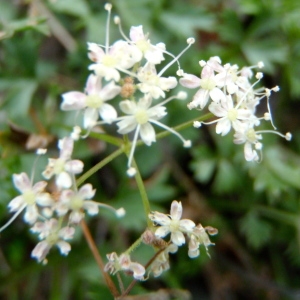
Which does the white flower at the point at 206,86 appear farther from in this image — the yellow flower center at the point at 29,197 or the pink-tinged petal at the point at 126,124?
the yellow flower center at the point at 29,197

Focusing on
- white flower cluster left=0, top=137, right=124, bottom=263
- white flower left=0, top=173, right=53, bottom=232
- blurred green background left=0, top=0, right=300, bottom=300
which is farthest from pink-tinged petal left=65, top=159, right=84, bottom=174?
blurred green background left=0, top=0, right=300, bottom=300

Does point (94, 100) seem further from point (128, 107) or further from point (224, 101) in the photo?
point (224, 101)

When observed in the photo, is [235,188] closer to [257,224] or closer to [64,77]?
[257,224]

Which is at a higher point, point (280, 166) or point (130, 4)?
point (130, 4)

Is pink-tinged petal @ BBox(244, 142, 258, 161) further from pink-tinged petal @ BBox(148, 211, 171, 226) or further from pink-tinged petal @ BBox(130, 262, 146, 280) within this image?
pink-tinged petal @ BBox(130, 262, 146, 280)

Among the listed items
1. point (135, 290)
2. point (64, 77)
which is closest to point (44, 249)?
point (135, 290)

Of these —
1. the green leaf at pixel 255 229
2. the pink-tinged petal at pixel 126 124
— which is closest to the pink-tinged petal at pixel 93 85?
the pink-tinged petal at pixel 126 124
